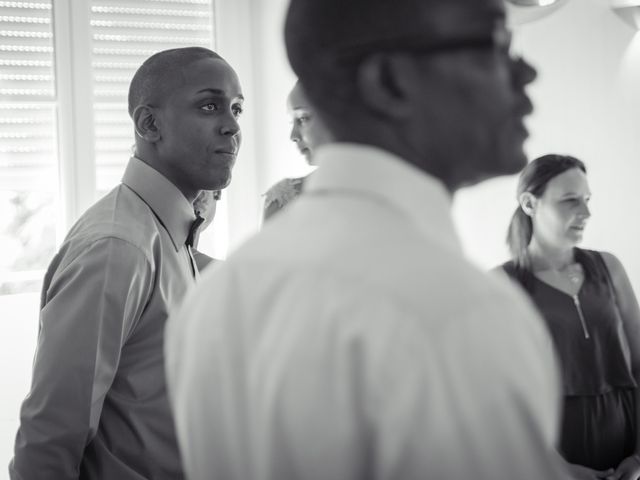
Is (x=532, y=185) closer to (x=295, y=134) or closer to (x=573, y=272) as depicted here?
(x=573, y=272)

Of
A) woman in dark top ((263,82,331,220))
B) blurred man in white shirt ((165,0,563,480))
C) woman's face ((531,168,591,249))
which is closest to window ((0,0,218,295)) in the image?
woman in dark top ((263,82,331,220))

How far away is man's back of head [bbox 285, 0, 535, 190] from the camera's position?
61 centimetres

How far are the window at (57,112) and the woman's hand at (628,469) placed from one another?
95.0 inches

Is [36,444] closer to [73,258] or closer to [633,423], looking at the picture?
[73,258]

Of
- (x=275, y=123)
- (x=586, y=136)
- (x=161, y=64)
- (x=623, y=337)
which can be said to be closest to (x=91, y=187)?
(x=275, y=123)

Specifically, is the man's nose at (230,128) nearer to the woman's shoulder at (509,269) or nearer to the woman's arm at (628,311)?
the woman's shoulder at (509,269)

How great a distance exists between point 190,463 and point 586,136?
8.67ft

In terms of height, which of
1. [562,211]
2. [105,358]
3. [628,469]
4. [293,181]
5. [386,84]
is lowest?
[628,469]

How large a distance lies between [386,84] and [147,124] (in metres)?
1.20

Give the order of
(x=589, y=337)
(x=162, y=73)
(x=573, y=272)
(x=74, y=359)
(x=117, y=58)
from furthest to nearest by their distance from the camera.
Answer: (x=117, y=58) < (x=573, y=272) < (x=589, y=337) < (x=162, y=73) < (x=74, y=359)

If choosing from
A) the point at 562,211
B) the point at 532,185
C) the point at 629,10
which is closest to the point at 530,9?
the point at 629,10

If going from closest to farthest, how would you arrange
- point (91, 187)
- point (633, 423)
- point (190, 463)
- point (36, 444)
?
point (190, 463)
point (36, 444)
point (633, 423)
point (91, 187)

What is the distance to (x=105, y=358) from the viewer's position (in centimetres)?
140

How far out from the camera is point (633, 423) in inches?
88.7
